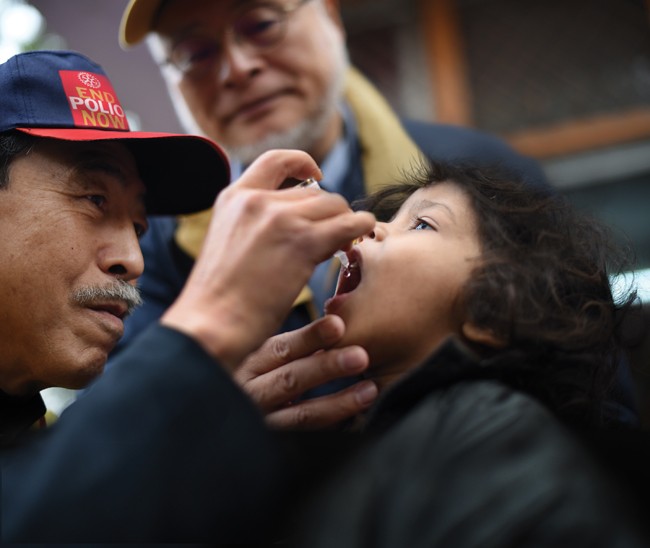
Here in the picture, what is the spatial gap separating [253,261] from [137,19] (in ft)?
6.22

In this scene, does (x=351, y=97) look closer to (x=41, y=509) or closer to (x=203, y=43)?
(x=203, y=43)

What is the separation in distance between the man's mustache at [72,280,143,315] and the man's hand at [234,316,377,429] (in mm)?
317

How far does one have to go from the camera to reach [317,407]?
148 centimetres

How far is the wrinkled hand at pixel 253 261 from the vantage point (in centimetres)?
106

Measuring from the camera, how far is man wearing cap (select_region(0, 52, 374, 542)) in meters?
0.94

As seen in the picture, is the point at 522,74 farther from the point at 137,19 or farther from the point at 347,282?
the point at 347,282

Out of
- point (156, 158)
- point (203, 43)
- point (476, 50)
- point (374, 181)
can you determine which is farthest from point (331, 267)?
point (476, 50)

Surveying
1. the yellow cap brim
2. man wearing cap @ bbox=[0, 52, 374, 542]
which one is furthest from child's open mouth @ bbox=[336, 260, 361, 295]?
the yellow cap brim

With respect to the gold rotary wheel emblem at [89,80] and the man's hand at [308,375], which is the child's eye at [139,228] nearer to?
the gold rotary wheel emblem at [89,80]

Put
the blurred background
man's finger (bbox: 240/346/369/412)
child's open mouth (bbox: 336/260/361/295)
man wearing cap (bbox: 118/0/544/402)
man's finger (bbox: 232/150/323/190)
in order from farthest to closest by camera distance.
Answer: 1. the blurred background
2. man wearing cap (bbox: 118/0/544/402)
3. child's open mouth (bbox: 336/260/361/295)
4. man's finger (bbox: 240/346/369/412)
5. man's finger (bbox: 232/150/323/190)

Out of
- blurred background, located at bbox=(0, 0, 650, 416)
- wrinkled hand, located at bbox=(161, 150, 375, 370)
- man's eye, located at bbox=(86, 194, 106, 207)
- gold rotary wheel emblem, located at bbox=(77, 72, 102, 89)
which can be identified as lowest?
blurred background, located at bbox=(0, 0, 650, 416)

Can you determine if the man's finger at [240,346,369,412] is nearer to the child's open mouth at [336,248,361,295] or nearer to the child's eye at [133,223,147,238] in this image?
the child's open mouth at [336,248,361,295]

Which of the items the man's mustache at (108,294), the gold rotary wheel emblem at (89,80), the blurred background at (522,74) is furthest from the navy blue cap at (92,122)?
the blurred background at (522,74)

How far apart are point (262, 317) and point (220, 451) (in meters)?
0.20
